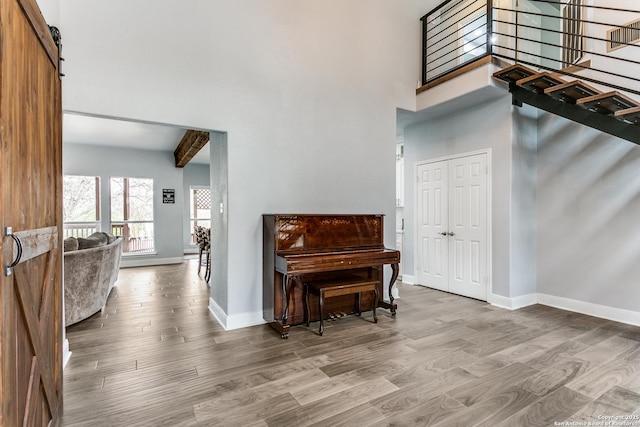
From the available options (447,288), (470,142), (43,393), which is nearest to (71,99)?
(43,393)

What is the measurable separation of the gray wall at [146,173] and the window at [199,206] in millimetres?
1829

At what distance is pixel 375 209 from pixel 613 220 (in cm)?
265

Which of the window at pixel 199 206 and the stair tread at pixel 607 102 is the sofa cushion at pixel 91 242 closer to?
the window at pixel 199 206

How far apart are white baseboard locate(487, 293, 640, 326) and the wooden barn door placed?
4448mm

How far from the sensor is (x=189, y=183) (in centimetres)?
967

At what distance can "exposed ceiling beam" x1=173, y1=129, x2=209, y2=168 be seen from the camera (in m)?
5.05

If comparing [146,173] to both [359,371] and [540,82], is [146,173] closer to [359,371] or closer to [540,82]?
[359,371]

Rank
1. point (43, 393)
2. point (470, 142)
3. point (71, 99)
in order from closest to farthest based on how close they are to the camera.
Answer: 1. point (43, 393)
2. point (71, 99)
3. point (470, 142)

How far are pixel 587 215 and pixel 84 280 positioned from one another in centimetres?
579

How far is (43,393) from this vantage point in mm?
1595

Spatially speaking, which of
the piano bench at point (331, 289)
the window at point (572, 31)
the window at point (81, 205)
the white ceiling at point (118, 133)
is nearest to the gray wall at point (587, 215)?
the window at point (572, 31)

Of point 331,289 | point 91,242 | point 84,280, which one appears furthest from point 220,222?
point 91,242

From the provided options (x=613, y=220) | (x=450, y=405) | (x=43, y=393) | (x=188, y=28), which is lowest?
(x=450, y=405)

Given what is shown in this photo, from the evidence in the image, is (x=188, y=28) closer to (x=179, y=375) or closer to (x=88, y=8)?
(x=88, y=8)
